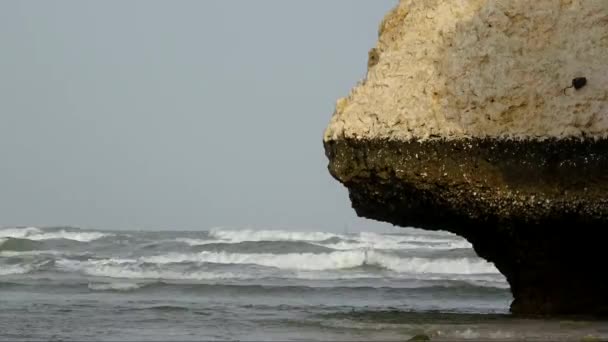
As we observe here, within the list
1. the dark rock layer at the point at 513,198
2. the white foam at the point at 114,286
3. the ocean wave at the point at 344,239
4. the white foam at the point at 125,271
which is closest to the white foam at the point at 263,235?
the ocean wave at the point at 344,239

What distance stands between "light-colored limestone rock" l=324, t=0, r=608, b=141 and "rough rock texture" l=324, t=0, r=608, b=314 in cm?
1

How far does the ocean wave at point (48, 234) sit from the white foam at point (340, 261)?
26.1 feet

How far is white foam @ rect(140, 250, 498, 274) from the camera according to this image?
25438 mm

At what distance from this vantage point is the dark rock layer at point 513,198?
31.0ft

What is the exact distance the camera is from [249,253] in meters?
29.3

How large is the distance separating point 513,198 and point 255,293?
25.4 ft

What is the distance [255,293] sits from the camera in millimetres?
16750

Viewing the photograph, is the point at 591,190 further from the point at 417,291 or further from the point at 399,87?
the point at 417,291

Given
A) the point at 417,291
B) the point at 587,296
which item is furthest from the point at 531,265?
the point at 417,291

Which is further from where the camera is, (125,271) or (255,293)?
(125,271)

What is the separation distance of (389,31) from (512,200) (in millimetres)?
2331

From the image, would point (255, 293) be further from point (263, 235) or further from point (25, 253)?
point (263, 235)

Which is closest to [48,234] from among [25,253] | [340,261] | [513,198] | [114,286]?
[25,253]

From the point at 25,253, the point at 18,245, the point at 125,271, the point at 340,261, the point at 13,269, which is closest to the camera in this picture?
the point at 13,269
